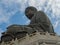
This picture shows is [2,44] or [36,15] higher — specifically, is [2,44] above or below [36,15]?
below

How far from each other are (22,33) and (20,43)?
0.72 metres

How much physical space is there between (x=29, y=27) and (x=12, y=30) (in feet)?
2.12

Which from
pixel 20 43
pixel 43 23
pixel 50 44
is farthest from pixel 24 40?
pixel 43 23

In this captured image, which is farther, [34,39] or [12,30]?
[12,30]

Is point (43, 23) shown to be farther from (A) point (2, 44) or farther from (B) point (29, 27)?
(A) point (2, 44)

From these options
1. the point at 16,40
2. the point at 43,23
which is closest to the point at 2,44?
the point at 16,40

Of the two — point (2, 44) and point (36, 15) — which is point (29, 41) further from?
point (36, 15)

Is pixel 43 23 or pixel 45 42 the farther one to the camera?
pixel 43 23

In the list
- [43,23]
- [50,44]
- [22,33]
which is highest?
[43,23]

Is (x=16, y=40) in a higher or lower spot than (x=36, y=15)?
lower

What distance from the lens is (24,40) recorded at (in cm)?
1056

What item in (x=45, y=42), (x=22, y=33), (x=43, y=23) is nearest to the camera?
(x=45, y=42)

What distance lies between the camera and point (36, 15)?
42.7 ft

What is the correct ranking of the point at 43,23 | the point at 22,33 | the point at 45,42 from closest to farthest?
the point at 45,42
the point at 22,33
the point at 43,23
